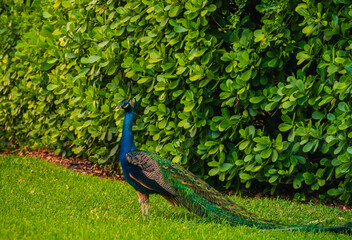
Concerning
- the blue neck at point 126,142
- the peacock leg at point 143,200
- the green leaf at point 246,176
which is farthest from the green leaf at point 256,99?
the peacock leg at point 143,200

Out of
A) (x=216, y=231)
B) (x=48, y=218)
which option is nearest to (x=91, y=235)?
(x=48, y=218)

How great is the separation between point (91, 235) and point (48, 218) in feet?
2.61

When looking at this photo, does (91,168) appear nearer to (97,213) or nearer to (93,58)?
(93,58)

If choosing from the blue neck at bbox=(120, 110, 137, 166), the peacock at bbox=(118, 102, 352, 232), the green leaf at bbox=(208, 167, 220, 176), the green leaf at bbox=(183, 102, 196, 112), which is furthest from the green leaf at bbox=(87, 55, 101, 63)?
the green leaf at bbox=(208, 167, 220, 176)

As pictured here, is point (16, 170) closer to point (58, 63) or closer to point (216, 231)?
point (58, 63)

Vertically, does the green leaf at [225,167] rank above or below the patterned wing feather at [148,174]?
below

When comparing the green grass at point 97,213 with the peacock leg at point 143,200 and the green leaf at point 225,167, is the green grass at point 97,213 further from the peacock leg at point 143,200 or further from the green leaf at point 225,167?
the green leaf at point 225,167

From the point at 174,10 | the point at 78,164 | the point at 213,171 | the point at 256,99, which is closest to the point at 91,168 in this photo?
the point at 78,164

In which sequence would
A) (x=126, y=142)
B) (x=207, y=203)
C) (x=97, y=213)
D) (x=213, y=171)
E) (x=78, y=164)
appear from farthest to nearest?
(x=78, y=164) → (x=213, y=171) → (x=126, y=142) → (x=97, y=213) → (x=207, y=203)

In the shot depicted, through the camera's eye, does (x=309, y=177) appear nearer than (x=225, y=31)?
Yes

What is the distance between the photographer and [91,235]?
393cm

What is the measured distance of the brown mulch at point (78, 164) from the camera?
23.6ft

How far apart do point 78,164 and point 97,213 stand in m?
2.94

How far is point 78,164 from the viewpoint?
25.2 feet
